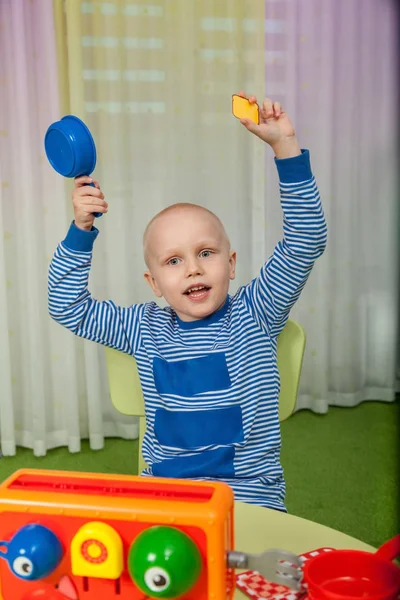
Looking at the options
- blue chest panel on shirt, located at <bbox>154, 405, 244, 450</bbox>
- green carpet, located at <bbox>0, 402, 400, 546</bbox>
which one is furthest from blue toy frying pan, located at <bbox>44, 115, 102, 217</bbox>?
green carpet, located at <bbox>0, 402, 400, 546</bbox>

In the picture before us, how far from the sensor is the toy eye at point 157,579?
1.68 feet

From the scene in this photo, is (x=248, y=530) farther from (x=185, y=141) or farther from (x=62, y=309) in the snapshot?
(x=185, y=141)

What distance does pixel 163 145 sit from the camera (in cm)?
234

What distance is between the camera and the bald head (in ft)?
3.54

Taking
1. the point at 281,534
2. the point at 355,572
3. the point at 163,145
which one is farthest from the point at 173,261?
the point at 163,145

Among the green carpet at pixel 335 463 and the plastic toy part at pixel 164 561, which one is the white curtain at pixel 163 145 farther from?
the plastic toy part at pixel 164 561

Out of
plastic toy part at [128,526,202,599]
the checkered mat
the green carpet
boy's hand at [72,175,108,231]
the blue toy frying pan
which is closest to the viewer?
plastic toy part at [128,526,202,599]

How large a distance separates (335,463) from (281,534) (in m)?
1.55

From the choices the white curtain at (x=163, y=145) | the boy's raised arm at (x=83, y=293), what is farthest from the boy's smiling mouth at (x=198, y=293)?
the white curtain at (x=163, y=145)

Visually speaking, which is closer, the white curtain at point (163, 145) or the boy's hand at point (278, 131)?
the boy's hand at point (278, 131)

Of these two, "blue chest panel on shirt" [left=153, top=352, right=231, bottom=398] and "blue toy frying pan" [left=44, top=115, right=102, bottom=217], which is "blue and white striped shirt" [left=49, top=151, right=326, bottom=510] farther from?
"blue toy frying pan" [left=44, top=115, right=102, bottom=217]

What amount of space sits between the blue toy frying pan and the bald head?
0.57ft

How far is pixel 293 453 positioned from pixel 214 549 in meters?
1.85

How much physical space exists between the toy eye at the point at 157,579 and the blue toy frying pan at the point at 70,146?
0.57m
